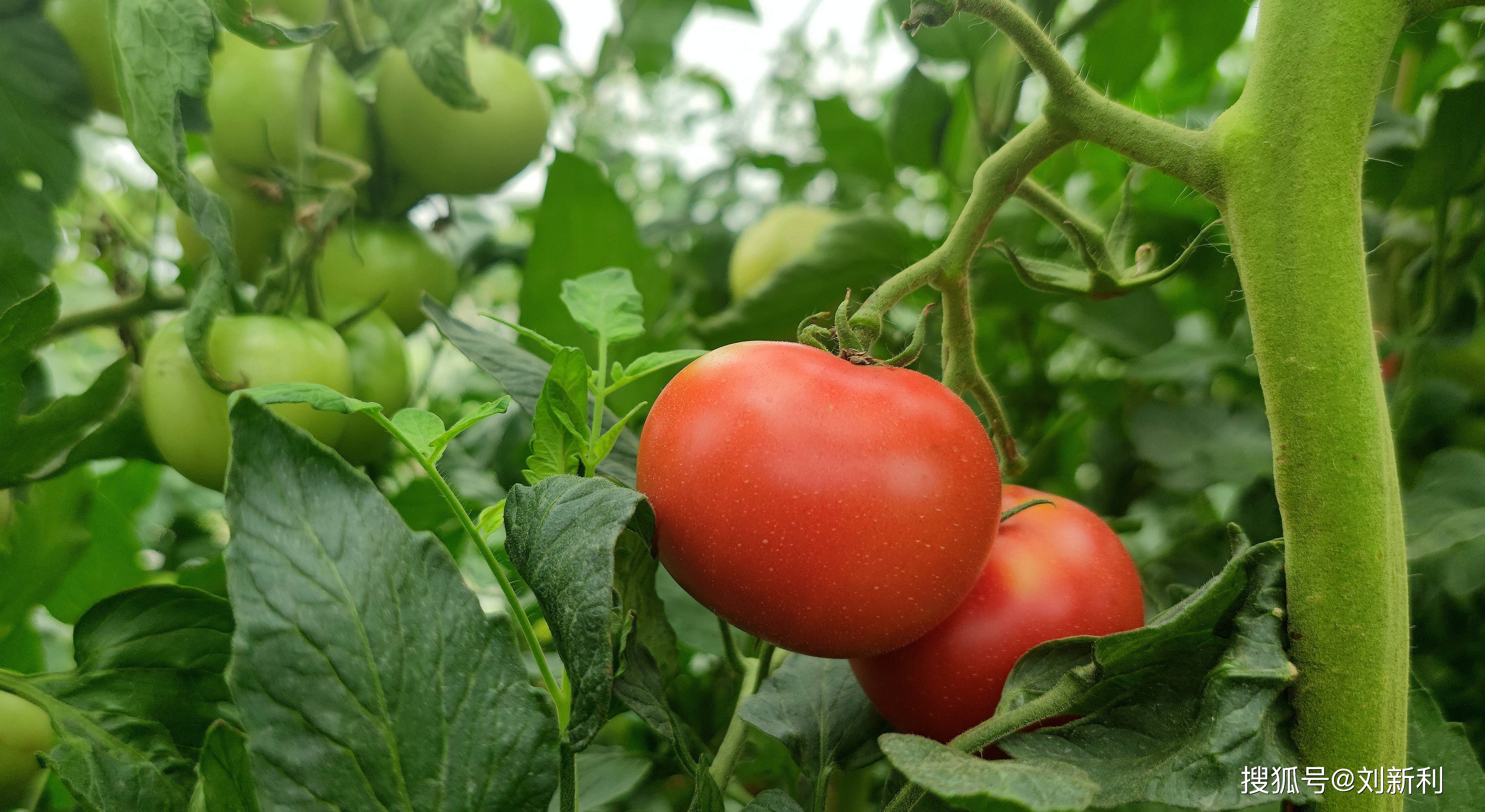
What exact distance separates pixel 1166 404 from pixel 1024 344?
135 millimetres

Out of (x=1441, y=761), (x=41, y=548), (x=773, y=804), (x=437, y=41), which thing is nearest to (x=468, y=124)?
(x=437, y=41)

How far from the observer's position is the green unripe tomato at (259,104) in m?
0.43

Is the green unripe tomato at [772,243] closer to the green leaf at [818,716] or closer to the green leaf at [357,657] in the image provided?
the green leaf at [818,716]

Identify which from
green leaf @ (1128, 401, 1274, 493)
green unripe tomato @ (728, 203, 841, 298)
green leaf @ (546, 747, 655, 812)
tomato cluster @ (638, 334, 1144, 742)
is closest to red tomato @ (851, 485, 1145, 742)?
tomato cluster @ (638, 334, 1144, 742)

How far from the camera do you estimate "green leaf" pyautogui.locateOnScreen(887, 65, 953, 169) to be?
24.7 inches

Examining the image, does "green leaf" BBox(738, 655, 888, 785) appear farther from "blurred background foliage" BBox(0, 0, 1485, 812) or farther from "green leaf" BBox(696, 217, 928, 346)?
"green leaf" BBox(696, 217, 928, 346)

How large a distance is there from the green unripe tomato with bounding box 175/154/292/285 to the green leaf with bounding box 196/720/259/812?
1.00ft

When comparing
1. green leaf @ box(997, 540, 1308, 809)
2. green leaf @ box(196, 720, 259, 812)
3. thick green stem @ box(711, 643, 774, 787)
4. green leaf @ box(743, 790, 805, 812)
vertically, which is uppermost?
green leaf @ box(997, 540, 1308, 809)

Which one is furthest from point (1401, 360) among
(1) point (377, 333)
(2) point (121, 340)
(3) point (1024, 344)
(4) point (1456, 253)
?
(2) point (121, 340)

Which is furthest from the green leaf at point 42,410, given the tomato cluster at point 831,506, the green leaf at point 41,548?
the tomato cluster at point 831,506

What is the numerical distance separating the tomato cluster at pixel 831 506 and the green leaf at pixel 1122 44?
45 centimetres

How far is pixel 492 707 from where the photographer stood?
9.4 inches

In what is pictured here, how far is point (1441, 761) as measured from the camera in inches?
11.7

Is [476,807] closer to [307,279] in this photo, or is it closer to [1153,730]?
[1153,730]
